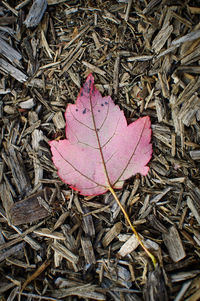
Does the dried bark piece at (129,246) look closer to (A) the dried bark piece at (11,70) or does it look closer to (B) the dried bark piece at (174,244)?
(B) the dried bark piece at (174,244)

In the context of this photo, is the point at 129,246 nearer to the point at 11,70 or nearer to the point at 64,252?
the point at 64,252

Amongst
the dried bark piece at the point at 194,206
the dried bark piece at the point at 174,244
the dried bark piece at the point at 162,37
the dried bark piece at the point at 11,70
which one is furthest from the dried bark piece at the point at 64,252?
the dried bark piece at the point at 162,37

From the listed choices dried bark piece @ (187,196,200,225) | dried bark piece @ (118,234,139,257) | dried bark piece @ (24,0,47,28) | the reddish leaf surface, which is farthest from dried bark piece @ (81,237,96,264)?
dried bark piece @ (24,0,47,28)

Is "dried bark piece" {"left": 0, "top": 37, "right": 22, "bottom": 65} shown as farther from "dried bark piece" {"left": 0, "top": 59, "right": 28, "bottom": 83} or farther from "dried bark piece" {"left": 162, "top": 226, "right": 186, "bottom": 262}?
"dried bark piece" {"left": 162, "top": 226, "right": 186, "bottom": 262}

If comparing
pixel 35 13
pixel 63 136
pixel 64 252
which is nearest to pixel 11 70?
pixel 35 13

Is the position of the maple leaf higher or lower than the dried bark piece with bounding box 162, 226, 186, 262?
higher

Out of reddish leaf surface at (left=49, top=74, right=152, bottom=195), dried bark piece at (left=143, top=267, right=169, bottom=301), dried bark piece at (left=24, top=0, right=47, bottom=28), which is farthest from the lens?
dried bark piece at (left=24, top=0, right=47, bottom=28)

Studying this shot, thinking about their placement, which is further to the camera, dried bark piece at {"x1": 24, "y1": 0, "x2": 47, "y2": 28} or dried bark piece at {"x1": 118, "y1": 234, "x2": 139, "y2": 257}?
dried bark piece at {"x1": 24, "y1": 0, "x2": 47, "y2": 28}
